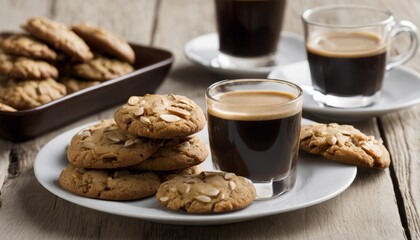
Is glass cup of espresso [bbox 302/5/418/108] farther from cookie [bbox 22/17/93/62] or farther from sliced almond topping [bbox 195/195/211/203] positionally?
sliced almond topping [bbox 195/195/211/203]

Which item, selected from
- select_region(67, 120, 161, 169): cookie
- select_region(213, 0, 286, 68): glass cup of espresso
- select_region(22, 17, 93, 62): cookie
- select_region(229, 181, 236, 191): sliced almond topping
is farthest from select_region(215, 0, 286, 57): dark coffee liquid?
select_region(229, 181, 236, 191): sliced almond topping

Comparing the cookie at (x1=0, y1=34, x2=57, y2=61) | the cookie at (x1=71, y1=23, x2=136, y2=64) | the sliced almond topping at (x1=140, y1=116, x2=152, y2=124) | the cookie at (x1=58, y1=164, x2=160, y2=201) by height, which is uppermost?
the sliced almond topping at (x1=140, y1=116, x2=152, y2=124)

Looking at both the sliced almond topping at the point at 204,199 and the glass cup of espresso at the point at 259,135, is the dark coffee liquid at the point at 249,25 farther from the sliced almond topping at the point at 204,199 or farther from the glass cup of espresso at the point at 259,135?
the sliced almond topping at the point at 204,199

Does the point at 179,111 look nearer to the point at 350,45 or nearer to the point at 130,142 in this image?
the point at 130,142

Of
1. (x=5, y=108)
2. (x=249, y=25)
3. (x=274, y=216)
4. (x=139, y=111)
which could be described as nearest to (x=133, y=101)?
(x=139, y=111)

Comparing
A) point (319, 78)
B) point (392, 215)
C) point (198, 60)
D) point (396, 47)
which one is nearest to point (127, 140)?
point (392, 215)

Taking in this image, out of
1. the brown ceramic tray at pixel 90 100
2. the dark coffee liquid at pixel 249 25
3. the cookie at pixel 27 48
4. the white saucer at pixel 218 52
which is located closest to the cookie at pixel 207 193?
the brown ceramic tray at pixel 90 100
